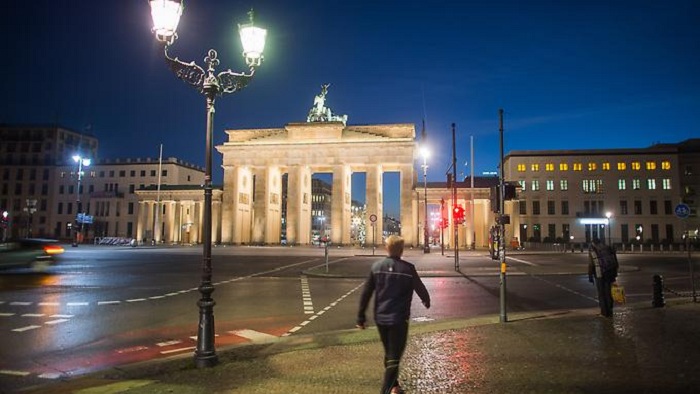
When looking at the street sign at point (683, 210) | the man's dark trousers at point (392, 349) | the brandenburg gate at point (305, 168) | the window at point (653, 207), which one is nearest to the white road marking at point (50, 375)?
the man's dark trousers at point (392, 349)

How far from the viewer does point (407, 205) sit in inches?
2992

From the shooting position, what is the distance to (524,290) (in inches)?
736

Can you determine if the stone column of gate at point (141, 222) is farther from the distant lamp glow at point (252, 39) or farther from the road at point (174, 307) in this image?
the distant lamp glow at point (252, 39)

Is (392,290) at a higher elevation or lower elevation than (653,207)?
lower

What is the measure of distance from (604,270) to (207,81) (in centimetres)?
1006

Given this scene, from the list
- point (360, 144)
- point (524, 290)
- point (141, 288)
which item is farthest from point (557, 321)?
point (360, 144)

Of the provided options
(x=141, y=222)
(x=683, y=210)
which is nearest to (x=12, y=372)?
(x=683, y=210)

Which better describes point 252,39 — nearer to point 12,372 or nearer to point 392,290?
point 392,290

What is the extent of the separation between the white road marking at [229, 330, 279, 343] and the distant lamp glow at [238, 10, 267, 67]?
18.4ft

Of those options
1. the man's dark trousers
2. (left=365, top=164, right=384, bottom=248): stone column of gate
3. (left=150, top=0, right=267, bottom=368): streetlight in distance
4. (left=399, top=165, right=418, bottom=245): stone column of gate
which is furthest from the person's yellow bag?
(left=365, top=164, right=384, bottom=248): stone column of gate

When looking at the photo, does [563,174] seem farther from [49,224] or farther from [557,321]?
[49,224]

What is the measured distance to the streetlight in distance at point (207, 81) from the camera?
7.77 metres

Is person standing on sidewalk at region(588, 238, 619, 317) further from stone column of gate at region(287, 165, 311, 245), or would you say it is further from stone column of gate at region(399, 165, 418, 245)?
stone column of gate at region(287, 165, 311, 245)

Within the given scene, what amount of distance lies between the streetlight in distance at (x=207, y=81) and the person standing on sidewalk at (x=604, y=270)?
9.04 m
